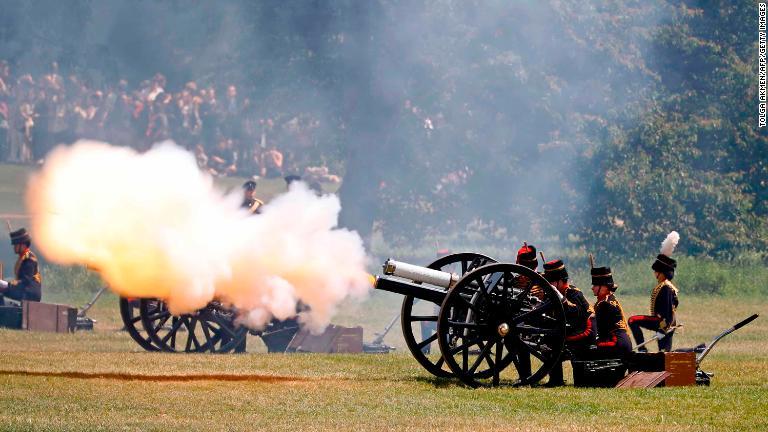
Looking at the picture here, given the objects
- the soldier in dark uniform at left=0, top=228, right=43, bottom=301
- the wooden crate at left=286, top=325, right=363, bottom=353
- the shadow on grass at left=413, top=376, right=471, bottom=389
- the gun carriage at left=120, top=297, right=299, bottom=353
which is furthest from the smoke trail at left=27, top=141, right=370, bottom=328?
the soldier in dark uniform at left=0, top=228, right=43, bottom=301

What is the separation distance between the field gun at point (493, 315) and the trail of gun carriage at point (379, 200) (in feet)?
0.11

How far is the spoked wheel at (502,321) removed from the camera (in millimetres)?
15219

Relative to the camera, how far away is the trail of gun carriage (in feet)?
52.2

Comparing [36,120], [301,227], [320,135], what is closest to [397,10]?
[320,135]

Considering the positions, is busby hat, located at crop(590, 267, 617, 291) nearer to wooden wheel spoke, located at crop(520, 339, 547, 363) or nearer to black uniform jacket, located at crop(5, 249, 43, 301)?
wooden wheel spoke, located at crop(520, 339, 547, 363)

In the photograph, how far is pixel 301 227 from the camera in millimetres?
19391

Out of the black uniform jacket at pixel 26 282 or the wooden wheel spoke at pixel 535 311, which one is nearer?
the wooden wheel spoke at pixel 535 311

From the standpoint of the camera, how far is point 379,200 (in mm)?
35500

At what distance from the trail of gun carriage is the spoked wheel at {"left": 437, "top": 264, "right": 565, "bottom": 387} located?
3 cm

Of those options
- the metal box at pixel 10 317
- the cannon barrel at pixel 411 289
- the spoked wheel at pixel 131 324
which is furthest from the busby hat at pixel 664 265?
the metal box at pixel 10 317

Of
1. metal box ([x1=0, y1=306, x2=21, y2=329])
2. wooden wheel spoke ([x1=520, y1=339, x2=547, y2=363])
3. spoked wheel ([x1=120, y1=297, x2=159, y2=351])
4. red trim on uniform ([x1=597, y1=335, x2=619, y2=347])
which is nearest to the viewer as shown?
wooden wheel spoke ([x1=520, y1=339, x2=547, y2=363])

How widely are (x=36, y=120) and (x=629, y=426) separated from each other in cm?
2702

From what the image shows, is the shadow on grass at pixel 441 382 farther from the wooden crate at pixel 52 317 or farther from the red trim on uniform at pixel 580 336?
the wooden crate at pixel 52 317

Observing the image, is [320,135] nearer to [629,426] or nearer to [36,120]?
[36,120]
